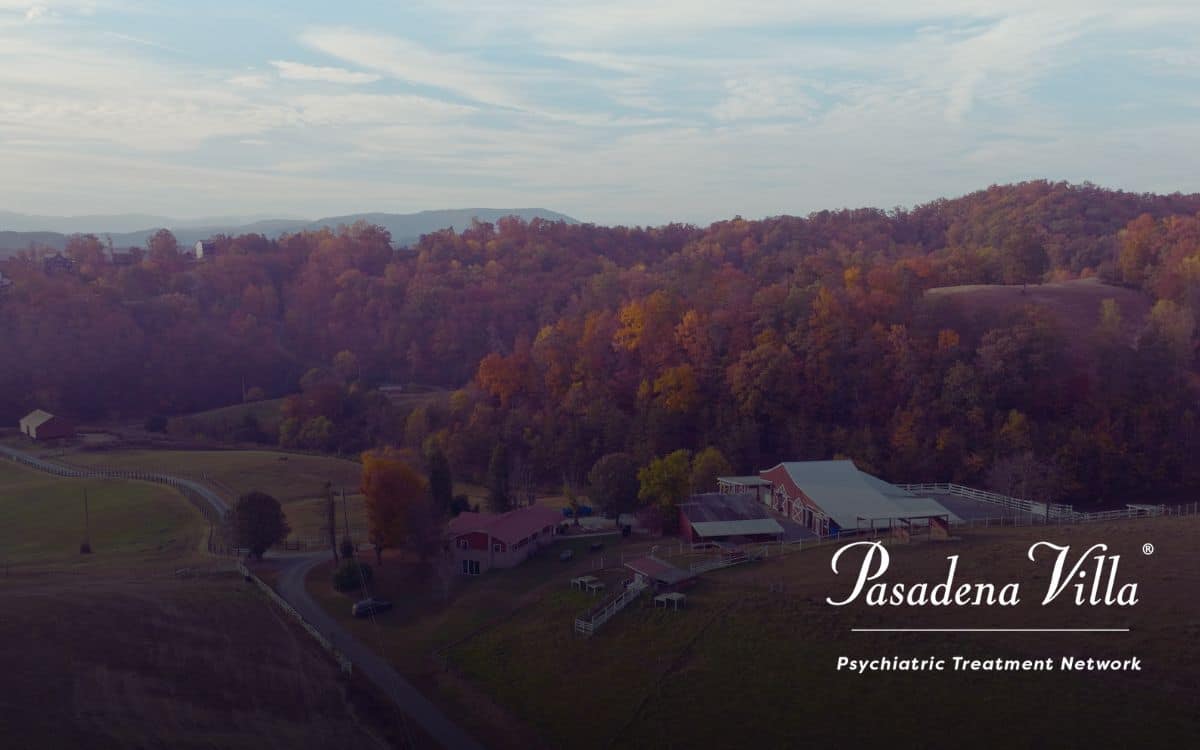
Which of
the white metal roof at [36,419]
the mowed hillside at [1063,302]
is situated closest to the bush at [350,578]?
the white metal roof at [36,419]

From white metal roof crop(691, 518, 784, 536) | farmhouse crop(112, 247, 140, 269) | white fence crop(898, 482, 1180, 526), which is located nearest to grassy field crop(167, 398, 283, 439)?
white metal roof crop(691, 518, 784, 536)

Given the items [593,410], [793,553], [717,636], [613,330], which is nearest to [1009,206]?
[613,330]

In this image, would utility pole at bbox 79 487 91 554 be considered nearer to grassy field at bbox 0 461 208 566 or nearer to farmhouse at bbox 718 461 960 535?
grassy field at bbox 0 461 208 566

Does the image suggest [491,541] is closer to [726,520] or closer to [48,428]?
[726,520]

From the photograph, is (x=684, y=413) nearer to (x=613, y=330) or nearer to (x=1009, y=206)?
(x=613, y=330)

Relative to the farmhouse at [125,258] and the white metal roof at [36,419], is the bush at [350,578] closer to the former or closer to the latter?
the white metal roof at [36,419]

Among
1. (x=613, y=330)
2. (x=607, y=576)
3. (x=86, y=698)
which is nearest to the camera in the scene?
(x=86, y=698)
